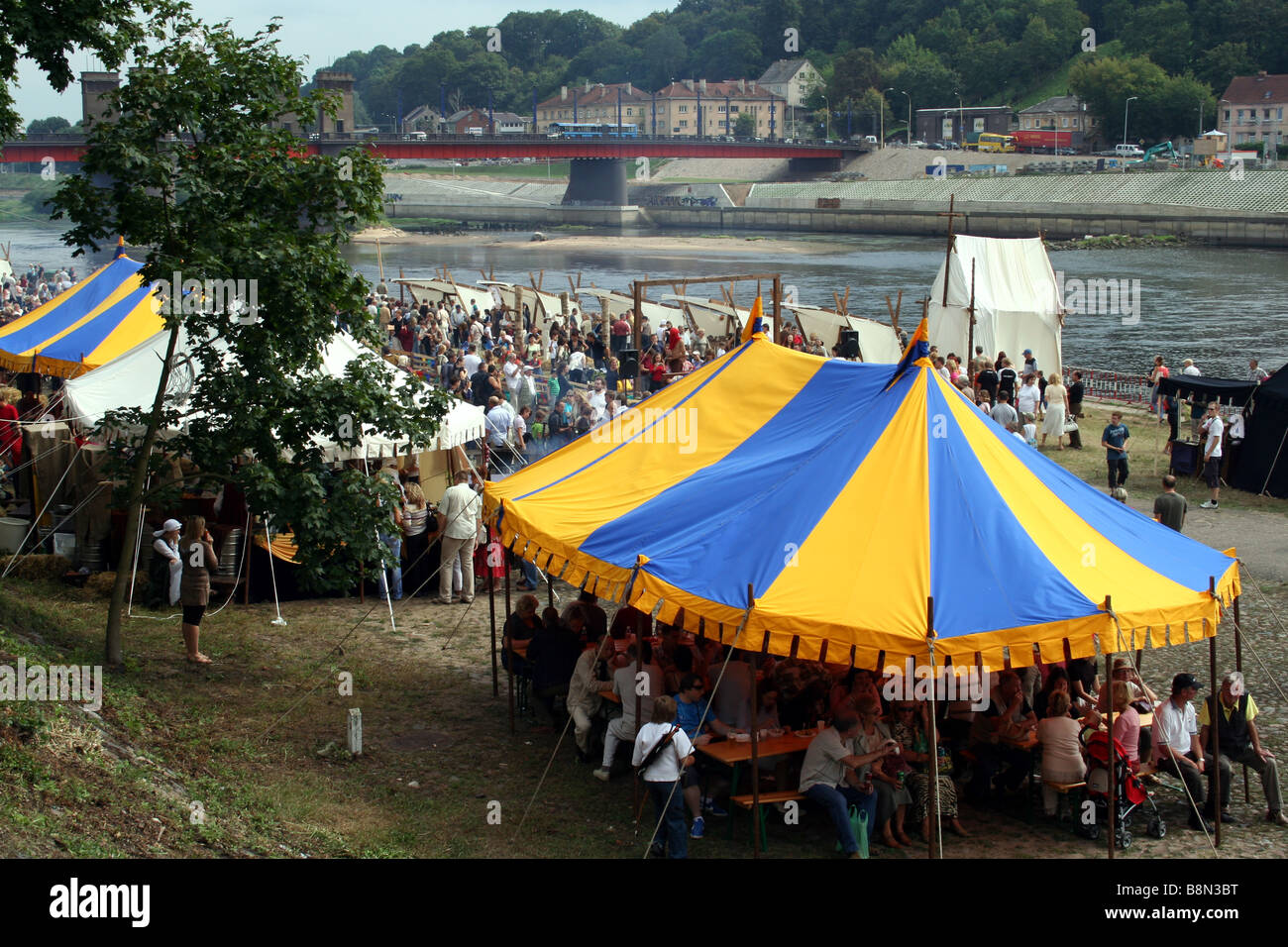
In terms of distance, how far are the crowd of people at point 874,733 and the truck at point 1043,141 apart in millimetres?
123628

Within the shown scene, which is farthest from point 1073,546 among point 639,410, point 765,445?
point 639,410

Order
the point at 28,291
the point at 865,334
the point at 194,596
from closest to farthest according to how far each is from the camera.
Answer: the point at 194,596
the point at 865,334
the point at 28,291

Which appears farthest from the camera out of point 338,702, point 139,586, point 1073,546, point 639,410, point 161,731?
point 139,586

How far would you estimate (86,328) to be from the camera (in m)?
19.8

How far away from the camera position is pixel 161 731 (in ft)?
31.9

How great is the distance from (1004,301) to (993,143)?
4069 inches

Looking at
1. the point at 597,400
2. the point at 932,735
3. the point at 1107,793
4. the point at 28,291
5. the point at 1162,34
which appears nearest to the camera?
the point at 932,735

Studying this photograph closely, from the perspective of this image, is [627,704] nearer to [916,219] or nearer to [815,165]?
[916,219]

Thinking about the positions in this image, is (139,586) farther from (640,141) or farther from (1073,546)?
(640,141)

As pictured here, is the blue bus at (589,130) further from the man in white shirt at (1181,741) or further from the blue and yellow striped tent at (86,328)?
the man in white shirt at (1181,741)

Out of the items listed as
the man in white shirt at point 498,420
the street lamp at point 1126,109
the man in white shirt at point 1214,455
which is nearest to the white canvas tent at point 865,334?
the man in white shirt at point 1214,455

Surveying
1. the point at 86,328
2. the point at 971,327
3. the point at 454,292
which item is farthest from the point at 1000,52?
the point at 86,328

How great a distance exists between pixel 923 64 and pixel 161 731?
148 metres

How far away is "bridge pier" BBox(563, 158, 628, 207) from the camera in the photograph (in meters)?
117
